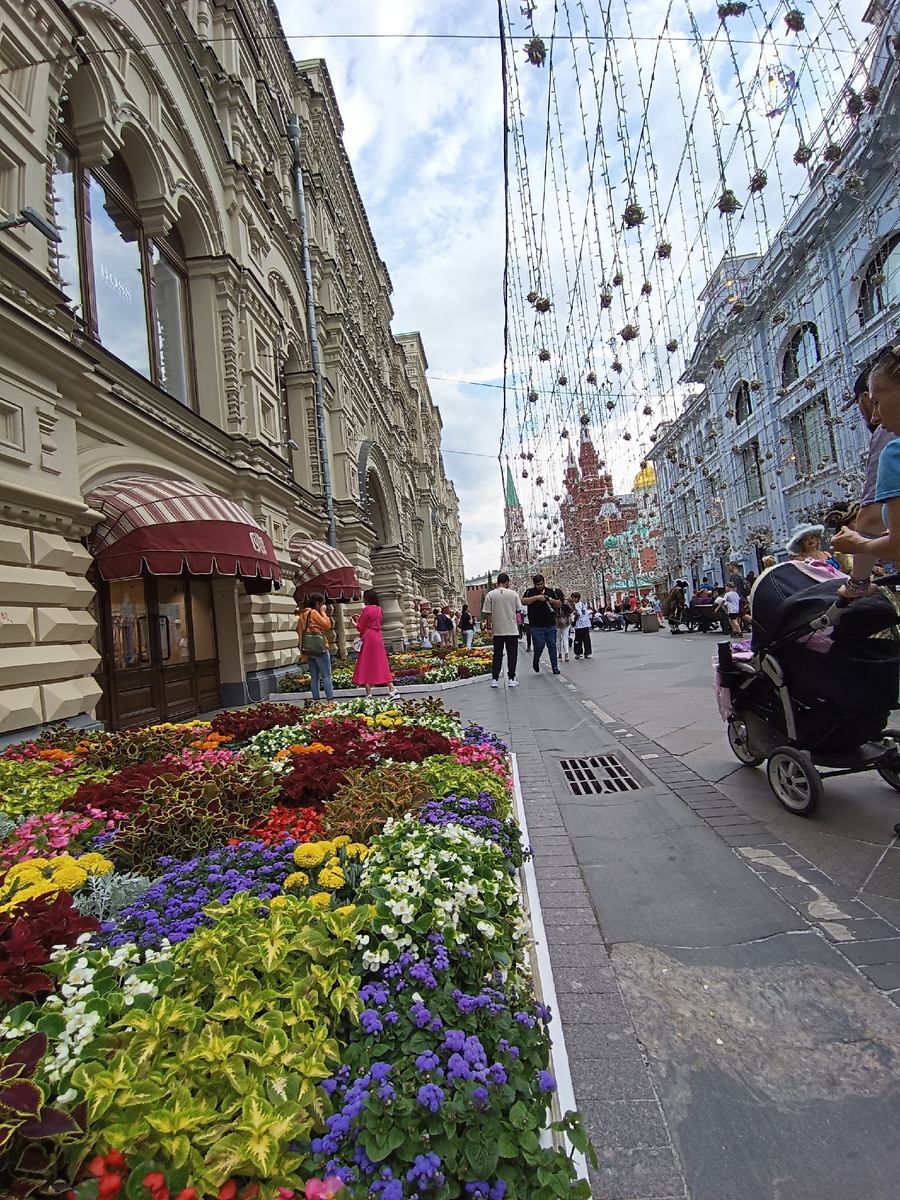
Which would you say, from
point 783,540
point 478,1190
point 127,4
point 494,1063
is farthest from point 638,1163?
point 783,540

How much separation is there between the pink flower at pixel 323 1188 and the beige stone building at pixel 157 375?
5.30 metres

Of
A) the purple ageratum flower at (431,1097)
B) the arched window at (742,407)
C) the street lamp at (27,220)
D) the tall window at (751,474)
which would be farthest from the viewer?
the tall window at (751,474)

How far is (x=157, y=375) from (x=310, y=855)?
9.90 meters

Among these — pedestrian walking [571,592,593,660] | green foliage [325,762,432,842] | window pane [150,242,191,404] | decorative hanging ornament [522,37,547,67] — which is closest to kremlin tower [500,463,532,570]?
pedestrian walking [571,592,593,660]

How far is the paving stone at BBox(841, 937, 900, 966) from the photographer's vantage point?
6.68ft

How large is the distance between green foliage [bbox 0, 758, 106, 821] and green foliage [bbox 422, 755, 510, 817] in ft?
6.64

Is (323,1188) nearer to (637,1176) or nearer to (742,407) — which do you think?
(637,1176)

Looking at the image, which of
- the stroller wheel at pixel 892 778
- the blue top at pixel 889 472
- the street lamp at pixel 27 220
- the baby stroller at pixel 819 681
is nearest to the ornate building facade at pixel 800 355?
the baby stroller at pixel 819 681

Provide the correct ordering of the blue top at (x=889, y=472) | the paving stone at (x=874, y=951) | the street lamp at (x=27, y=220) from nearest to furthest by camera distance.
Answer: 1. the paving stone at (x=874, y=951)
2. the blue top at (x=889, y=472)
3. the street lamp at (x=27, y=220)

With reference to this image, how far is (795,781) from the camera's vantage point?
342cm

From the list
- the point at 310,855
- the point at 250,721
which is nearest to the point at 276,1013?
the point at 310,855

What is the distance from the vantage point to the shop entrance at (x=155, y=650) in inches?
305

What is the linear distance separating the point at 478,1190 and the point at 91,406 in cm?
793

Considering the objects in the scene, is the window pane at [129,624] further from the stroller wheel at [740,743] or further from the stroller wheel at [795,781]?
the stroller wheel at [795,781]
